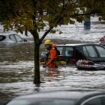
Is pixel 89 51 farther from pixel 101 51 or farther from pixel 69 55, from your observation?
pixel 69 55

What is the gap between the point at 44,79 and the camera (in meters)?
24.9

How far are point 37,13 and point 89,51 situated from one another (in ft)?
32.0

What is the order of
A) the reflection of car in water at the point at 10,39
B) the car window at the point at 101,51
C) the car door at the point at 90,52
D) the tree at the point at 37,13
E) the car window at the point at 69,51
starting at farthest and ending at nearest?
the reflection of car in water at the point at 10,39 → the car window at the point at 69,51 → the car window at the point at 101,51 → the car door at the point at 90,52 → the tree at the point at 37,13

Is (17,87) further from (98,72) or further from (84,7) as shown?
(98,72)

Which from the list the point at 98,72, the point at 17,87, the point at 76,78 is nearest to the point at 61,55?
the point at 98,72

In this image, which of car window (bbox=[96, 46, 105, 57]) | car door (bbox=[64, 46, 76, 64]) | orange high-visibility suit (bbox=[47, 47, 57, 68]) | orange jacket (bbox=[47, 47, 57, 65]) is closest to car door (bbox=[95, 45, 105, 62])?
car window (bbox=[96, 46, 105, 57])

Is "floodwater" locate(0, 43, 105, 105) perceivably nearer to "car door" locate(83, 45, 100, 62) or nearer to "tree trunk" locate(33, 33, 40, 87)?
"tree trunk" locate(33, 33, 40, 87)

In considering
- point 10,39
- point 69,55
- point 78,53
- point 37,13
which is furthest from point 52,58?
point 10,39

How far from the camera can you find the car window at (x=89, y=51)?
102 ft

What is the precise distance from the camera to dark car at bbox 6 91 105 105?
9.63 m

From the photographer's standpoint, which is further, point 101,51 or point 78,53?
point 101,51

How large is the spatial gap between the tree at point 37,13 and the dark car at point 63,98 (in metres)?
10.7

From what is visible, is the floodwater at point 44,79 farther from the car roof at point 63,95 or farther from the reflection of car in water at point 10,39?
the reflection of car in water at point 10,39

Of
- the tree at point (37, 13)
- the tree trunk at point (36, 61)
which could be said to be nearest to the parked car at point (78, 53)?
the tree trunk at point (36, 61)
